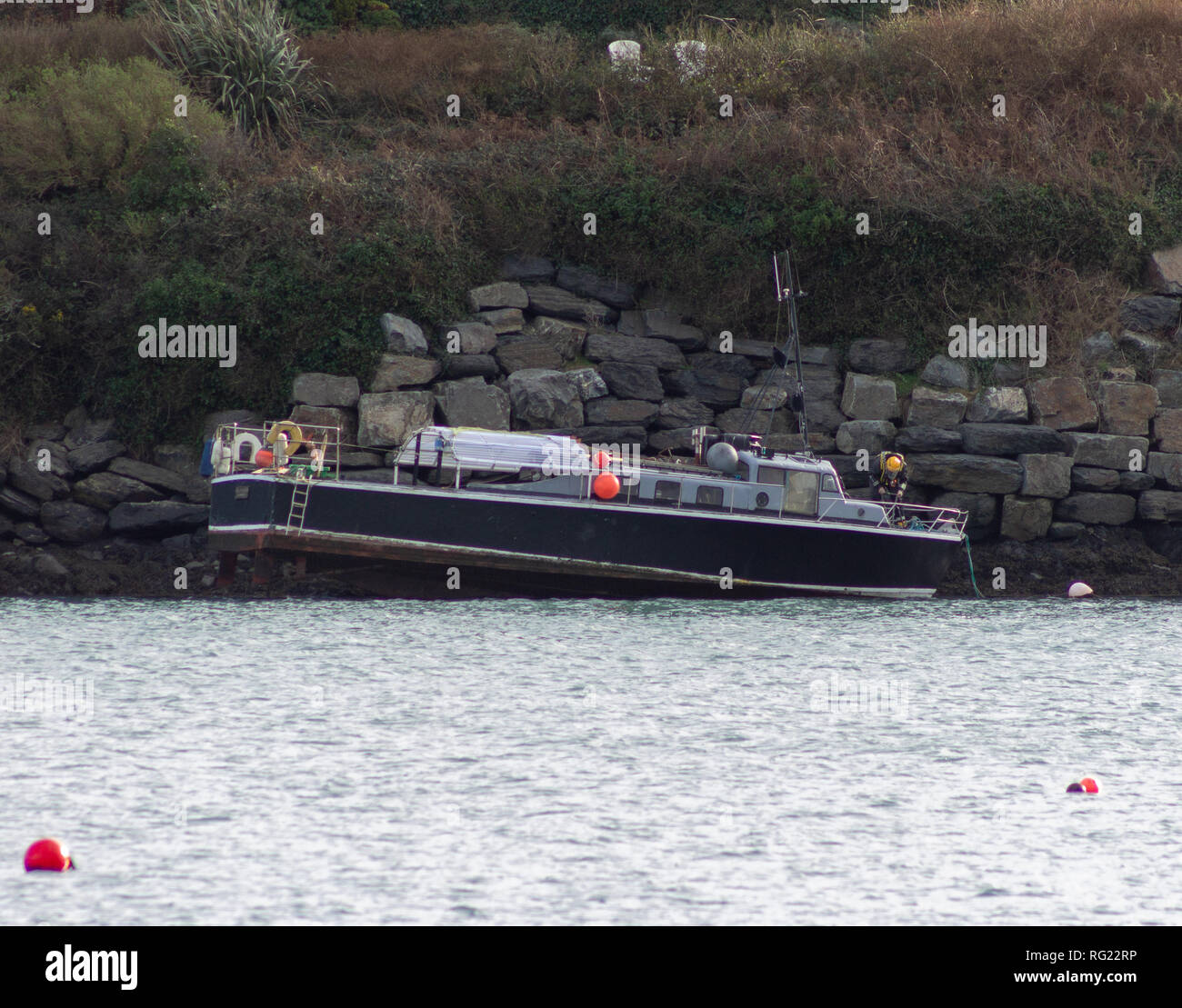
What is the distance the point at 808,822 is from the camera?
34.7 ft

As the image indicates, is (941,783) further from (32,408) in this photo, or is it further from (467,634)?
(32,408)

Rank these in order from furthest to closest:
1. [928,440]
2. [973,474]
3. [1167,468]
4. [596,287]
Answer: [596,287] < [1167,468] < [928,440] < [973,474]

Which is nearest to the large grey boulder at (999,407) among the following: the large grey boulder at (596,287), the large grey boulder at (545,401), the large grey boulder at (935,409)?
the large grey boulder at (935,409)

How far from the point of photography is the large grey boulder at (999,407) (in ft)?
86.5

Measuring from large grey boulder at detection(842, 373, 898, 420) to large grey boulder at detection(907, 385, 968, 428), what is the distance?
0.37m

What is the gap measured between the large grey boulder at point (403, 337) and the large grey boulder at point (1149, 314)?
1375cm

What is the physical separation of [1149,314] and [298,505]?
676 inches

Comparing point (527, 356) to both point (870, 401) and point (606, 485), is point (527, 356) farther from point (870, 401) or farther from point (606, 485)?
point (870, 401)

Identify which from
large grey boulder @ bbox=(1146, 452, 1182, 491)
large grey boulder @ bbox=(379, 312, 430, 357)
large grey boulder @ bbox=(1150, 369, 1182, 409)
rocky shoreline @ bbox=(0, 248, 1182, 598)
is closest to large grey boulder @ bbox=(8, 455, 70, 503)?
rocky shoreline @ bbox=(0, 248, 1182, 598)

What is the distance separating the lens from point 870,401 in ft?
87.6

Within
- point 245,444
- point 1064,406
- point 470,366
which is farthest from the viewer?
point 470,366

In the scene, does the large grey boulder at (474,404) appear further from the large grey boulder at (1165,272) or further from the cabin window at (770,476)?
the large grey boulder at (1165,272)

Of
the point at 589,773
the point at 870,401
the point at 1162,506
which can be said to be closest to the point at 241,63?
the point at 870,401

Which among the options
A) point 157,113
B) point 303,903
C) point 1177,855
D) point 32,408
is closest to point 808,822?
point 1177,855
